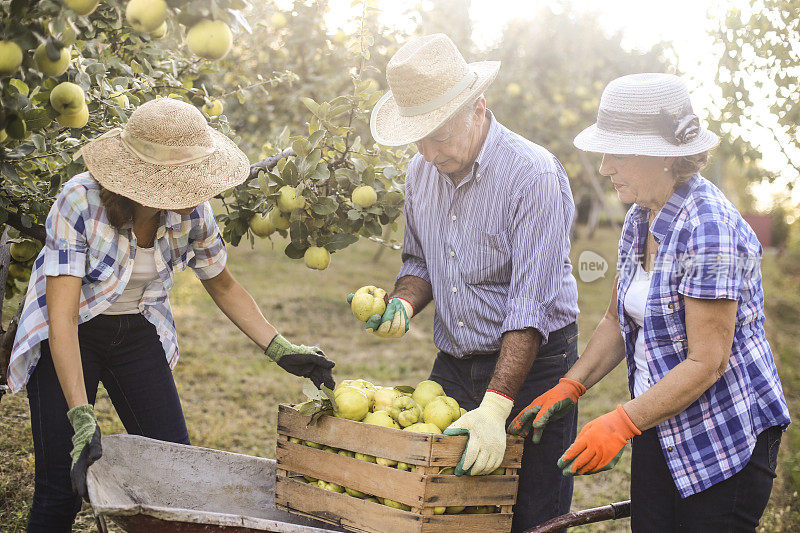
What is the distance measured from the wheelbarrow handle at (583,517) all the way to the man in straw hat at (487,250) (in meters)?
0.20

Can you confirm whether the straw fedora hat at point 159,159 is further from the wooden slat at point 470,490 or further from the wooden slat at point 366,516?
the wooden slat at point 470,490

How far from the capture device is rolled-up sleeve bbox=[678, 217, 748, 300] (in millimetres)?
1685

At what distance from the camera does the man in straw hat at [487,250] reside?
208 centimetres

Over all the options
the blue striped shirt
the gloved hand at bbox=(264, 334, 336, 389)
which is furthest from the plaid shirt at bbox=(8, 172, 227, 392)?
the blue striped shirt

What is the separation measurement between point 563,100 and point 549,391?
683 centimetres

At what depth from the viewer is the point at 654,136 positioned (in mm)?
1876

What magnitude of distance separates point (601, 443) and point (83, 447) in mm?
1312

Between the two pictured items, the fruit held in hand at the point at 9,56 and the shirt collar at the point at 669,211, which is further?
the shirt collar at the point at 669,211

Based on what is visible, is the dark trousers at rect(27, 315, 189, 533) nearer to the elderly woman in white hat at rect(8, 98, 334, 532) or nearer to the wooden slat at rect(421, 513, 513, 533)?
the elderly woman in white hat at rect(8, 98, 334, 532)

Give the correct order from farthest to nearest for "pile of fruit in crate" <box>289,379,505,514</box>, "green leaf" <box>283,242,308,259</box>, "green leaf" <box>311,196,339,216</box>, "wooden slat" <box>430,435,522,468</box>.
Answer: "green leaf" <box>283,242,308,259</box>, "green leaf" <box>311,196,339,216</box>, "pile of fruit in crate" <box>289,379,505,514</box>, "wooden slat" <box>430,435,522,468</box>

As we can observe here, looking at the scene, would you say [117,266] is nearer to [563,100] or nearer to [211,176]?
[211,176]

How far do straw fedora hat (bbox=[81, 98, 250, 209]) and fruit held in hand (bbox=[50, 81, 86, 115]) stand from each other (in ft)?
0.48

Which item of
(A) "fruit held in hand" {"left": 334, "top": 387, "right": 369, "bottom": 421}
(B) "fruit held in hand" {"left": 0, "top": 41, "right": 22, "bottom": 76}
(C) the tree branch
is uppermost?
(B) "fruit held in hand" {"left": 0, "top": 41, "right": 22, "bottom": 76}

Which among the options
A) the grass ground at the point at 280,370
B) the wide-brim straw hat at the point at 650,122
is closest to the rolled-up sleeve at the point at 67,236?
the wide-brim straw hat at the point at 650,122
